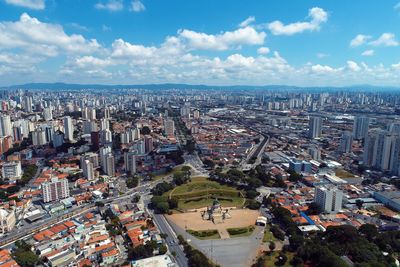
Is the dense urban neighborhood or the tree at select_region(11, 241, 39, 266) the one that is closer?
the tree at select_region(11, 241, 39, 266)

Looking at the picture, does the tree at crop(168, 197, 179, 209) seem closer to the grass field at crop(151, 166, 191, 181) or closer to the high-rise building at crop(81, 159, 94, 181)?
the grass field at crop(151, 166, 191, 181)

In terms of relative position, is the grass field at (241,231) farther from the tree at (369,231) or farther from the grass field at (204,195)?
the tree at (369,231)

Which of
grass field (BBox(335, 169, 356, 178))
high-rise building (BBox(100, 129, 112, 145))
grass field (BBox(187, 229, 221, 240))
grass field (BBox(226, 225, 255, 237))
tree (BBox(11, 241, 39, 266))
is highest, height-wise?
high-rise building (BBox(100, 129, 112, 145))

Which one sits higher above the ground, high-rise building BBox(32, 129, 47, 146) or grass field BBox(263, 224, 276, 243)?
high-rise building BBox(32, 129, 47, 146)

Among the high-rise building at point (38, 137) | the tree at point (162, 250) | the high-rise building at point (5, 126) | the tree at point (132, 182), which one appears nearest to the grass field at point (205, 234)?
the tree at point (162, 250)

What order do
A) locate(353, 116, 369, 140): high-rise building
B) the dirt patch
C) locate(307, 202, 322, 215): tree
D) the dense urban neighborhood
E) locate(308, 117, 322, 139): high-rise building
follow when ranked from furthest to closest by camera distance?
locate(308, 117, 322, 139): high-rise building → locate(353, 116, 369, 140): high-rise building → locate(307, 202, 322, 215): tree → the dirt patch → the dense urban neighborhood

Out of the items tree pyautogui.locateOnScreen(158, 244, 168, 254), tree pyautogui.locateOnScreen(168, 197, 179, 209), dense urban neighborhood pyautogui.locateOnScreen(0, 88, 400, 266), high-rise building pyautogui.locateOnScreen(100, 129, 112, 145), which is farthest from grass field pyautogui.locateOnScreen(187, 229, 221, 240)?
high-rise building pyautogui.locateOnScreen(100, 129, 112, 145)

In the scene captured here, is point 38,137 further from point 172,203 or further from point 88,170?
point 172,203

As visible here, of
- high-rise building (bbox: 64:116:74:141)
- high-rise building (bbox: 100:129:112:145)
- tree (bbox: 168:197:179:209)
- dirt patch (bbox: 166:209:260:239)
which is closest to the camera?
dirt patch (bbox: 166:209:260:239)
